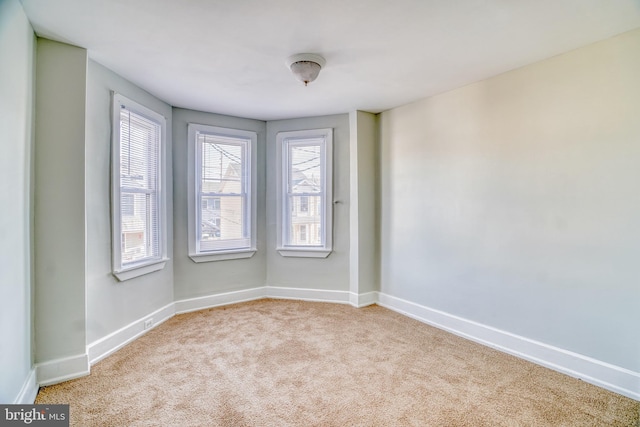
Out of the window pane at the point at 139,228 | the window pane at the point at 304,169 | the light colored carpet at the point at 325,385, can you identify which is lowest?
the light colored carpet at the point at 325,385

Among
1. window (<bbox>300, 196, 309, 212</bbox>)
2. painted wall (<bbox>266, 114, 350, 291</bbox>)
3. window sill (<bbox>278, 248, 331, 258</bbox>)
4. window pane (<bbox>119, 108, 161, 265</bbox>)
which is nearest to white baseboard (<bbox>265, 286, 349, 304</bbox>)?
painted wall (<bbox>266, 114, 350, 291</bbox>)

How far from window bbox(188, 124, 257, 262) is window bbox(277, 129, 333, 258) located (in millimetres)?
419

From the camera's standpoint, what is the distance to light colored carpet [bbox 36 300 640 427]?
6.26ft

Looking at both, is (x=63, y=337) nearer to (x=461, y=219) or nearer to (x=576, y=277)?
(x=461, y=219)

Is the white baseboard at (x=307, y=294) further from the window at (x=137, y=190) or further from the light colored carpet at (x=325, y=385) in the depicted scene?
the window at (x=137, y=190)

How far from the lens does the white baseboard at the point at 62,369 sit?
220cm

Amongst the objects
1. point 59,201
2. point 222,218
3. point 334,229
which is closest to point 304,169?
point 334,229

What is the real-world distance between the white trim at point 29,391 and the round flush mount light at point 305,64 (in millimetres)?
2872

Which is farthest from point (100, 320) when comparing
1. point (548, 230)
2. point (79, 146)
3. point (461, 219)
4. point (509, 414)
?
point (548, 230)

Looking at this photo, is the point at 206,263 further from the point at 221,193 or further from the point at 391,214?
the point at 391,214

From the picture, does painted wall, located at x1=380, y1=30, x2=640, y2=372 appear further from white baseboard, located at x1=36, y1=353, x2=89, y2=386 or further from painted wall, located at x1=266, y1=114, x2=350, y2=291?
white baseboard, located at x1=36, y1=353, x2=89, y2=386

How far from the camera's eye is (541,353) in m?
2.54

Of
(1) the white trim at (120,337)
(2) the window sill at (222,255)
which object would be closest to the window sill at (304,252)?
(2) the window sill at (222,255)

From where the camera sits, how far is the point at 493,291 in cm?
289
